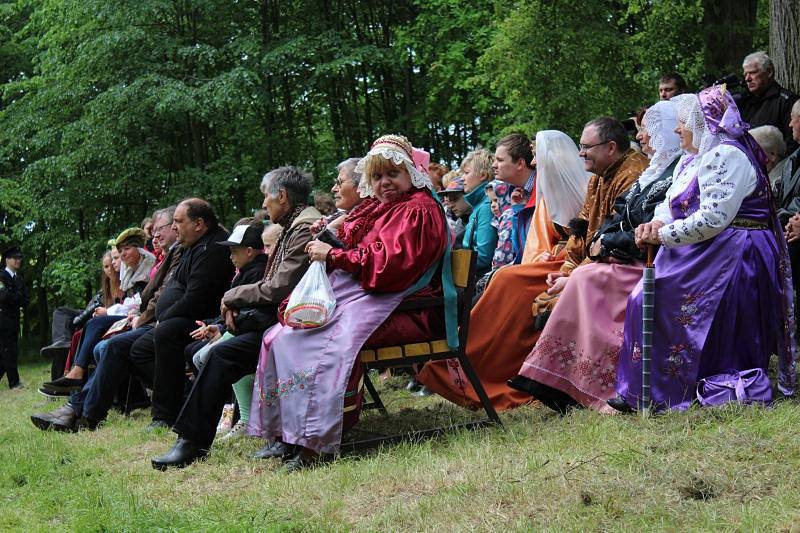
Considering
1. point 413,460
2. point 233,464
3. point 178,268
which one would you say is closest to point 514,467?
point 413,460

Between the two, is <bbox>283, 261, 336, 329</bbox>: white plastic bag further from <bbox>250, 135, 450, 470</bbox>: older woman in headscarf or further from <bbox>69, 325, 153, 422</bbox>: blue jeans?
<bbox>69, 325, 153, 422</bbox>: blue jeans

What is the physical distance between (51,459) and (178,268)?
1753 mm

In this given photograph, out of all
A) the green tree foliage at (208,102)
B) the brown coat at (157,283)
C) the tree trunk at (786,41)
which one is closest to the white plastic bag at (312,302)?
the brown coat at (157,283)

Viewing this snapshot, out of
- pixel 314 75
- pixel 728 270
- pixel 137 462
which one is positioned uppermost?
pixel 314 75

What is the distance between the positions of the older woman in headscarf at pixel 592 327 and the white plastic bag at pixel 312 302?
116cm

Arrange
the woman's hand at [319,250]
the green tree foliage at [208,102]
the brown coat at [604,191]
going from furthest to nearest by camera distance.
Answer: the green tree foliage at [208,102], the brown coat at [604,191], the woman's hand at [319,250]

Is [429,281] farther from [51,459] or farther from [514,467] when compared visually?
[51,459]

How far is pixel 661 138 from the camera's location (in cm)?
576

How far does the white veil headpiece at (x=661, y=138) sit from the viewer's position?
5.72m

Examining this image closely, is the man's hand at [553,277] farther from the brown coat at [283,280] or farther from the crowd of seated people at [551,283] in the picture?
the brown coat at [283,280]

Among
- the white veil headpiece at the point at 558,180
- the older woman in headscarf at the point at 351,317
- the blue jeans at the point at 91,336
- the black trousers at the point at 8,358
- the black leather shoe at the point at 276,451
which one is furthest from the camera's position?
the black trousers at the point at 8,358

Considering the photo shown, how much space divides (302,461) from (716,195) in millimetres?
2514

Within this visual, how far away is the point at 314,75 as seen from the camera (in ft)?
56.8

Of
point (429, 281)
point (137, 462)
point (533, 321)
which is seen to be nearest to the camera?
point (429, 281)
